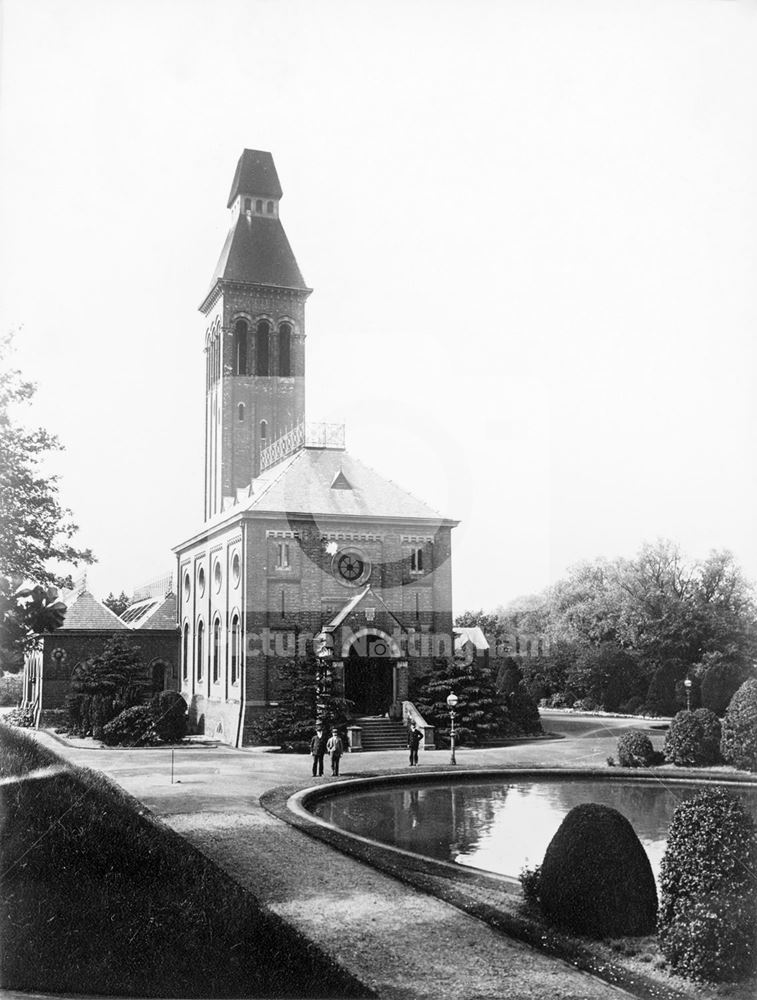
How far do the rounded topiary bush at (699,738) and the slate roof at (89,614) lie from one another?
2293cm

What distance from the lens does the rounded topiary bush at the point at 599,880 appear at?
470 inches

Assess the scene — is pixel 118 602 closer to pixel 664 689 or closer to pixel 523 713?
pixel 523 713

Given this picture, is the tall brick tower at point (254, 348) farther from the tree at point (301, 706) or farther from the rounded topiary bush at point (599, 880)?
the rounded topiary bush at point (599, 880)

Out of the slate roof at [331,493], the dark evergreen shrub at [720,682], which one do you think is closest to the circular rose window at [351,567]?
the slate roof at [331,493]

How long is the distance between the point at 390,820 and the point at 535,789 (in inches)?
229

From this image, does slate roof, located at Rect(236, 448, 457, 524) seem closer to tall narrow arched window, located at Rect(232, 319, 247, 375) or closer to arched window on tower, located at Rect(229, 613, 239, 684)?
arched window on tower, located at Rect(229, 613, 239, 684)

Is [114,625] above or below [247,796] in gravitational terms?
above

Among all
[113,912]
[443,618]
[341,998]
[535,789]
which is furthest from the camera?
[443,618]

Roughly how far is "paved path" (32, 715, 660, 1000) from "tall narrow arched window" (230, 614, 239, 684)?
34.4ft

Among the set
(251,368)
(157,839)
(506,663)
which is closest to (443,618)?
(506,663)

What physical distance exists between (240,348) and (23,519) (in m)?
32.7

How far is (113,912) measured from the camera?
13211 mm

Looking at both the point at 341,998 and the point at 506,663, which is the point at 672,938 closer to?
the point at 341,998

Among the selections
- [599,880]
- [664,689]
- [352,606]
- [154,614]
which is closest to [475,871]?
[599,880]
